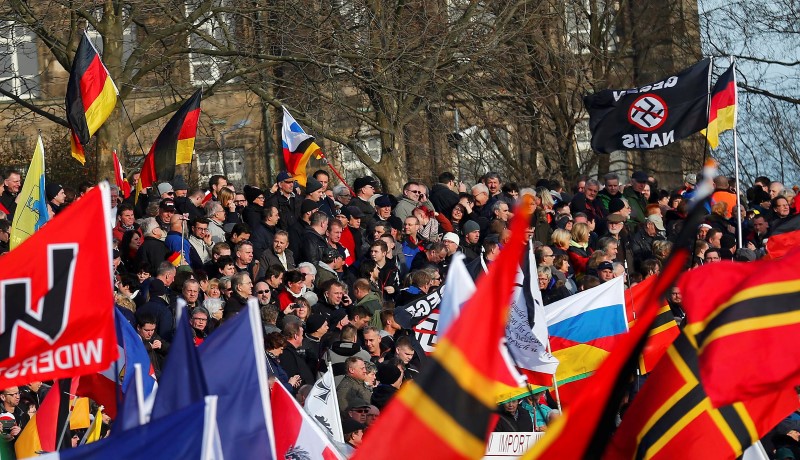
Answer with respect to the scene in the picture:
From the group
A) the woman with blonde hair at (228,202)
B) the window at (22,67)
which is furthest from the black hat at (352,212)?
the window at (22,67)

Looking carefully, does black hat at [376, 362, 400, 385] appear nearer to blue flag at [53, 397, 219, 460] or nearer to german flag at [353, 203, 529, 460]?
blue flag at [53, 397, 219, 460]

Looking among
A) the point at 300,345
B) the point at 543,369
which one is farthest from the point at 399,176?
the point at 543,369

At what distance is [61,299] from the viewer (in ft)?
24.7

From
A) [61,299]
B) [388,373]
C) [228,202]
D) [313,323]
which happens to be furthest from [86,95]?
[61,299]

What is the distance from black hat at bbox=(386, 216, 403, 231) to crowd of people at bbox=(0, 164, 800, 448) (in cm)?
3

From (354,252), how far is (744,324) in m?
9.93

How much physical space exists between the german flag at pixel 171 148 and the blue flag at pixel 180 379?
383 inches

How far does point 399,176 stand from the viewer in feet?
76.7

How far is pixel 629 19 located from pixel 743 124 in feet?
Result: 10.4

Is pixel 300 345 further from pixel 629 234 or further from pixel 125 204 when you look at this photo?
pixel 629 234

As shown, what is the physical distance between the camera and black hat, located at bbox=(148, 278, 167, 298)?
12531mm

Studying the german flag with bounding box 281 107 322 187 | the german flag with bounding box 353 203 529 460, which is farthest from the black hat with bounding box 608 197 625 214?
the german flag with bounding box 353 203 529 460

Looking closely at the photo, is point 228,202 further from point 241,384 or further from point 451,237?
point 241,384

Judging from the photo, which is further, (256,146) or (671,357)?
(256,146)
